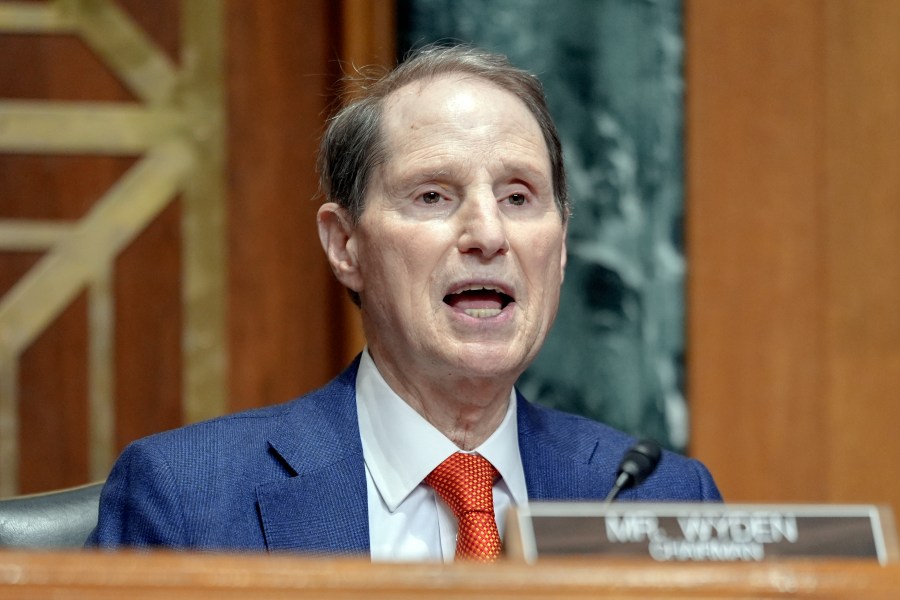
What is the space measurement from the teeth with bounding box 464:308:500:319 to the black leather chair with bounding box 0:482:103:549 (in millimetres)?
617

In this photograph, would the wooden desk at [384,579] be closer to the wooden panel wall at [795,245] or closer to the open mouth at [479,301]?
the open mouth at [479,301]

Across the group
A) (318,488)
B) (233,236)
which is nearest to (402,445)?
(318,488)

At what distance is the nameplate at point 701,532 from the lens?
105 centimetres

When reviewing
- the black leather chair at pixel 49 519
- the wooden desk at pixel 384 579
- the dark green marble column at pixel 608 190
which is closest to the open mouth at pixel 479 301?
the black leather chair at pixel 49 519

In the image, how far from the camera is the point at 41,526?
172 centimetres

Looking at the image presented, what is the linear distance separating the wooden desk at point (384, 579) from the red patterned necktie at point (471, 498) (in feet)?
2.33

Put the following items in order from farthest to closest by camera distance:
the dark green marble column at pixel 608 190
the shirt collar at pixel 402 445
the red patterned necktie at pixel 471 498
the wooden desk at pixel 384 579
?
the dark green marble column at pixel 608 190
the shirt collar at pixel 402 445
the red patterned necktie at pixel 471 498
the wooden desk at pixel 384 579

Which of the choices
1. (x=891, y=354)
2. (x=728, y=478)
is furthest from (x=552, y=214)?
(x=891, y=354)

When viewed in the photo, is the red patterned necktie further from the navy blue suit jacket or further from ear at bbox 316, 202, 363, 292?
ear at bbox 316, 202, 363, 292

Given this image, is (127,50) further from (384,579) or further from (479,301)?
(384,579)

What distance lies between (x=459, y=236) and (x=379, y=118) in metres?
0.26

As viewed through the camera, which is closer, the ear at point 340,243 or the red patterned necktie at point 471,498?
the red patterned necktie at point 471,498

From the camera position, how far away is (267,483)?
1714 mm

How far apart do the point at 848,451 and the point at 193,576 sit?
8.24ft
